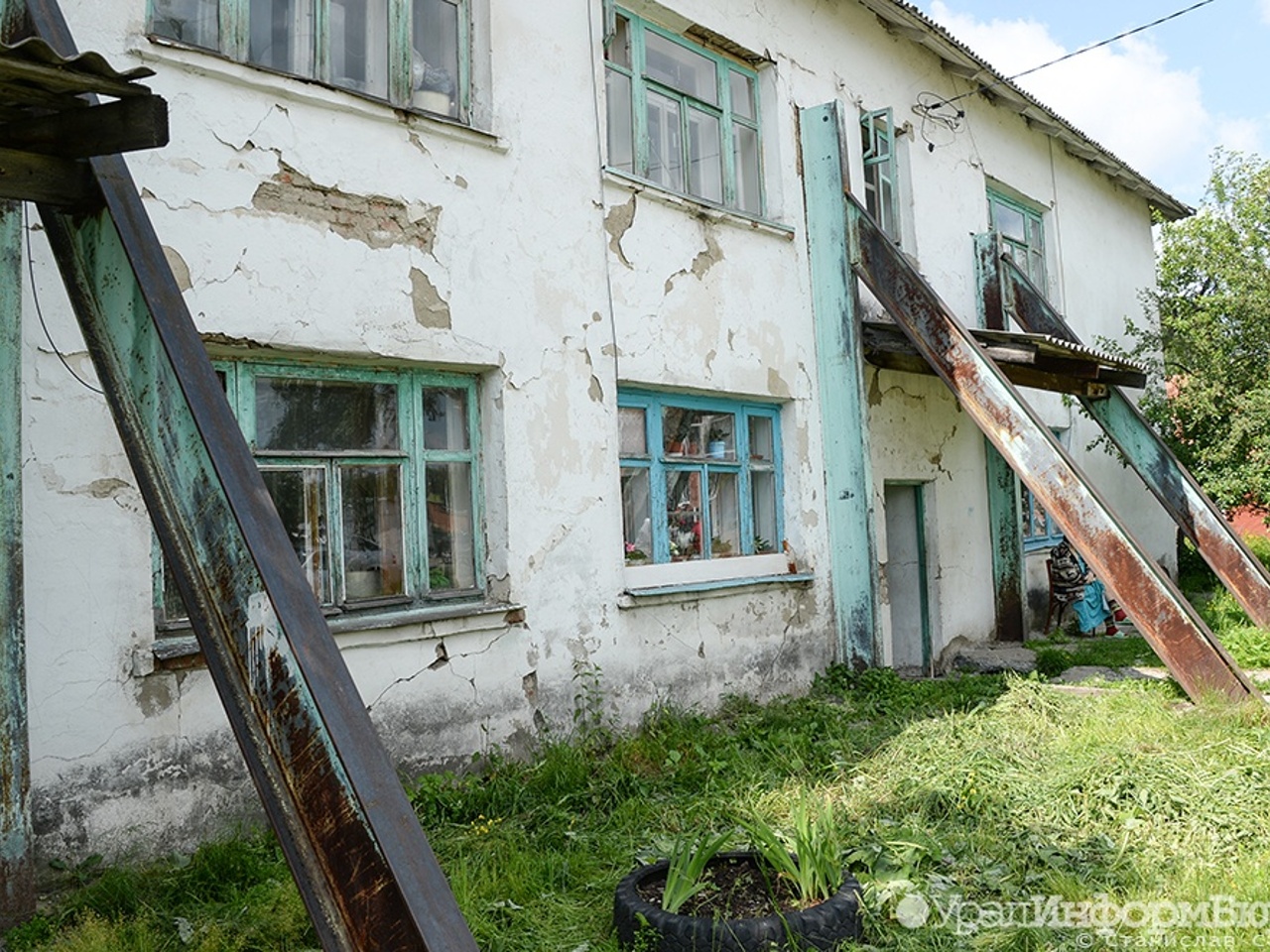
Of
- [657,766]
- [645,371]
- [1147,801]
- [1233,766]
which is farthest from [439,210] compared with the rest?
[1233,766]

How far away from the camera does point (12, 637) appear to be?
3.82 m

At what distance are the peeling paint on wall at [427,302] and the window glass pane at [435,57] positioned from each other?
1085 millimetres

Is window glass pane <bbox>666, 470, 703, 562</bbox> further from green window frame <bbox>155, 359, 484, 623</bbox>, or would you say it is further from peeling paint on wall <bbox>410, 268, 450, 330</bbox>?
peeling paint on wall <bbox>410, 268, 450, 330</bbox>

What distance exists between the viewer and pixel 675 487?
7203 mm

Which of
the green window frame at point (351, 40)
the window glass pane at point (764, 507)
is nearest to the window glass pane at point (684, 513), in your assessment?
the window glass pane at point (764, 507)

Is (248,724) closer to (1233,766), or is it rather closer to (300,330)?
(300,330)

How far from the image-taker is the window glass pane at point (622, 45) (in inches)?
281

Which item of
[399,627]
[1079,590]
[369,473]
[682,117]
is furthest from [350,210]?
[1079,590]

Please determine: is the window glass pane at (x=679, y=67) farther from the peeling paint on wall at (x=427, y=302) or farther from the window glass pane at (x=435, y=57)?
the peeling paint on wall at (x=427, y=302)

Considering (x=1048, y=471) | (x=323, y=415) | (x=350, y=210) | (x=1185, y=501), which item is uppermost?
(x=350, y=210)

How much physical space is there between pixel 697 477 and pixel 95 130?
5.13 metres

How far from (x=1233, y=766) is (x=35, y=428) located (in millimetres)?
5650

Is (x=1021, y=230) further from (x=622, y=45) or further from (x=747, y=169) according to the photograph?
(x=622, y=45)

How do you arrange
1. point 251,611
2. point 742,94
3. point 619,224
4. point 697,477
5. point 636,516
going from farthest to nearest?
point 742,94
point 697,477
point 636,516
point 619,224
point 251,611
